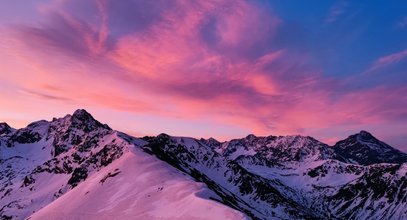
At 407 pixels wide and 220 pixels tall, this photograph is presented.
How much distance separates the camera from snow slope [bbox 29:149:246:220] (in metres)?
98.9

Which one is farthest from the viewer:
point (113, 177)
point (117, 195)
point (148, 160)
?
point (148, 160)

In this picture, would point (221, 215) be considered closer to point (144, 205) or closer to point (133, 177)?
point (144, 205)

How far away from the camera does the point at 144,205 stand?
122m

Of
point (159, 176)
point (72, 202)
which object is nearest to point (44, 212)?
point (72, 202)

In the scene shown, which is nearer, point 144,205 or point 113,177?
point 144,205

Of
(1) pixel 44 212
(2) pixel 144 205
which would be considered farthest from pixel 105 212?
(1) pixel 44 212

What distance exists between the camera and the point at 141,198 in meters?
129

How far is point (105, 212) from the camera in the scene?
128 metres

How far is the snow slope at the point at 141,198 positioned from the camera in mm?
98875

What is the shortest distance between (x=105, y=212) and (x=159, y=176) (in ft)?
90.4

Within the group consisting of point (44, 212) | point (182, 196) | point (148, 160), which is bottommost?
point (44, 212)

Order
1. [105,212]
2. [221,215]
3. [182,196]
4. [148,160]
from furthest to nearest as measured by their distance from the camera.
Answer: [148,160], [105,212], [182,196], [221,215]

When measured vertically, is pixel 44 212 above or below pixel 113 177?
below

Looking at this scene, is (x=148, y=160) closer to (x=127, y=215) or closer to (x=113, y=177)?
(x=113, y=177)
